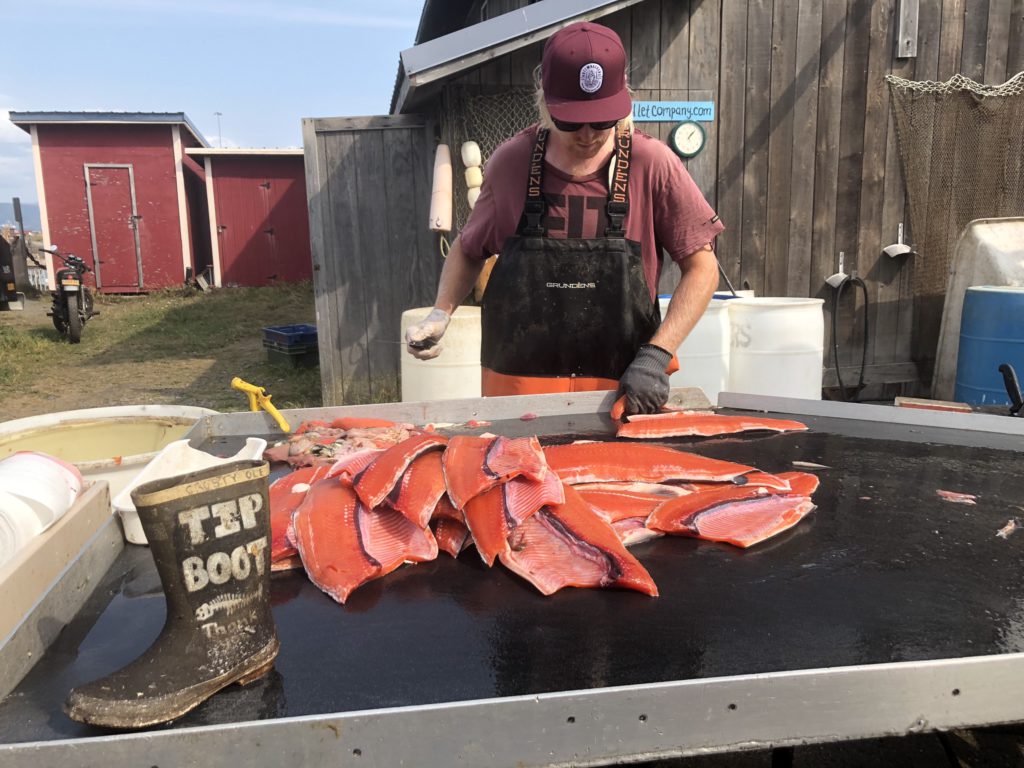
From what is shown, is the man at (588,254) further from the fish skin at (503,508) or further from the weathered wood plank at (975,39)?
the weathered wood plank at (975,39)

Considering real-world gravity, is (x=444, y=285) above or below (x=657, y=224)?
below

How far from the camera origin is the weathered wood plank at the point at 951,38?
735 centimetres

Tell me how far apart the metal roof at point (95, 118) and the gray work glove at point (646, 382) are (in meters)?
19.8

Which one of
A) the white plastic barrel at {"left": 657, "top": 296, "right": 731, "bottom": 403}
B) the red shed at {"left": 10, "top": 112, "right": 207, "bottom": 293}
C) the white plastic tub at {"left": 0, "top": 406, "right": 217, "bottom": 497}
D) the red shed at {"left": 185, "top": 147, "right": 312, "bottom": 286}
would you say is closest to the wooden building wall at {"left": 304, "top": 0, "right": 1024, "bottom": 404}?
the white plastic barrel at {"left": 657, "top": 296, "right": 731, "bottom": 403}

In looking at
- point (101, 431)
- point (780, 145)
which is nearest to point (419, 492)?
point (101, 431)

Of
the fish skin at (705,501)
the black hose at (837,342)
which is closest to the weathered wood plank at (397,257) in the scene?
the black hose at (837,342)

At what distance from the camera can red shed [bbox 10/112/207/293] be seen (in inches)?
744

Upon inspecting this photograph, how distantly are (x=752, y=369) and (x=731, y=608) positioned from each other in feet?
14.8

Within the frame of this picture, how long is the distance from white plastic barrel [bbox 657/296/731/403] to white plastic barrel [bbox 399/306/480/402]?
5.27ft

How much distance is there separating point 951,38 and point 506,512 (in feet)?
26.3

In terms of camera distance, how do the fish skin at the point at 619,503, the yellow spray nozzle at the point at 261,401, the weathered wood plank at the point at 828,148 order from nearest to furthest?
the fish skin at the point at 619,503 → the yellow spray nozzle at the point at 261,401 → the weathered wood plank at the point at 828,148

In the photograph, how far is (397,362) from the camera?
770cm

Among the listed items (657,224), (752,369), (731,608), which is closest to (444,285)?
(657,224)

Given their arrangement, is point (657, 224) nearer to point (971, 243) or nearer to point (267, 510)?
point (267, 510)
